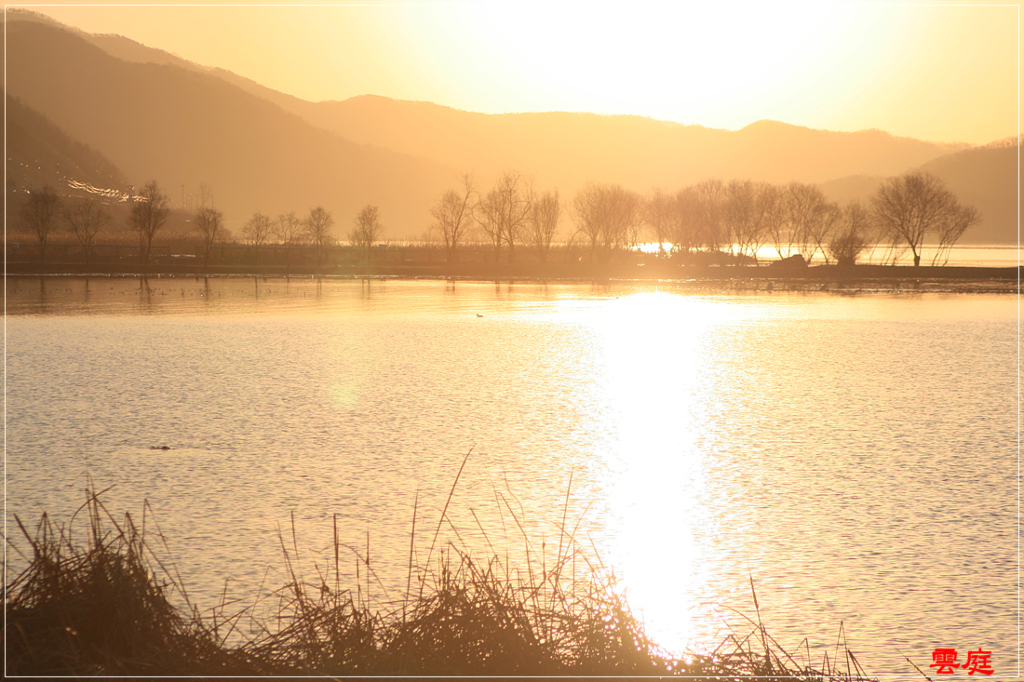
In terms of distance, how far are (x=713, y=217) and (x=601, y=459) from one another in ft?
347

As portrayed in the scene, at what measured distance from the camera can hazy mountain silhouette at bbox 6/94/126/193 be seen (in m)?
161

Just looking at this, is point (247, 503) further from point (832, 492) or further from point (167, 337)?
point (167, 337)

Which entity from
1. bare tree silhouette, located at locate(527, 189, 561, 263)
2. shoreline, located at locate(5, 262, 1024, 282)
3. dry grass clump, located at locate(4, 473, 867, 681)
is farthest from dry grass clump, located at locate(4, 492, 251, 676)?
bare tree silhouette, located at locate(527, 189, 561, 263)

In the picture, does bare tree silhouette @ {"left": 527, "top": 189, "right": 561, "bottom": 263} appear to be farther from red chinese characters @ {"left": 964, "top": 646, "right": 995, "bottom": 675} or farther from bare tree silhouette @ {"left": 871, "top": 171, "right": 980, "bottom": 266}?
red chinese characters @ {"left": 964, "top": 646, "right": 995, "bottom": 675}

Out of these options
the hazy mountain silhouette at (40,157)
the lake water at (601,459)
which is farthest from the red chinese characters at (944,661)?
the hazy mountain silhouette at (40,157)

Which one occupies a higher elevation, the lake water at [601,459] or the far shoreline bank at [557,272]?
the far shoreline bank at [557,272]

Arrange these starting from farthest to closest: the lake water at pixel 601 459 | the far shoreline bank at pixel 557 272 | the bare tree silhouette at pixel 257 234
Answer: the bare tree silhouette at pixel 257 234
the far shoreline bank at pixel 557 272
the lake water at pixel 601 459

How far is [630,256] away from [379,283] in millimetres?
52147

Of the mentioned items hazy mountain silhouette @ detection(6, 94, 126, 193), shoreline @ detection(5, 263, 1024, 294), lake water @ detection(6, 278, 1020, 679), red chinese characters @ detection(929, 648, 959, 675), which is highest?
hazy mountain silhouette @ detection(6, 94, 126, 193)

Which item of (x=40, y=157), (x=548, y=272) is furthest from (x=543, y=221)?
(x=40, y=157)

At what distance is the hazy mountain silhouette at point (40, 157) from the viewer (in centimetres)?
16062

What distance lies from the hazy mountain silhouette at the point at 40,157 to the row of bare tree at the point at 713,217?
95.3 metres

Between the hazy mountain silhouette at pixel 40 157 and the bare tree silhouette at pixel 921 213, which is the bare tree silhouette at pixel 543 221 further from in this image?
the hazy mountain silhouette at pixel 40 157

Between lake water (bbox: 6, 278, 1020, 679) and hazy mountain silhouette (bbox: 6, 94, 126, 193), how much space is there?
153 metres
